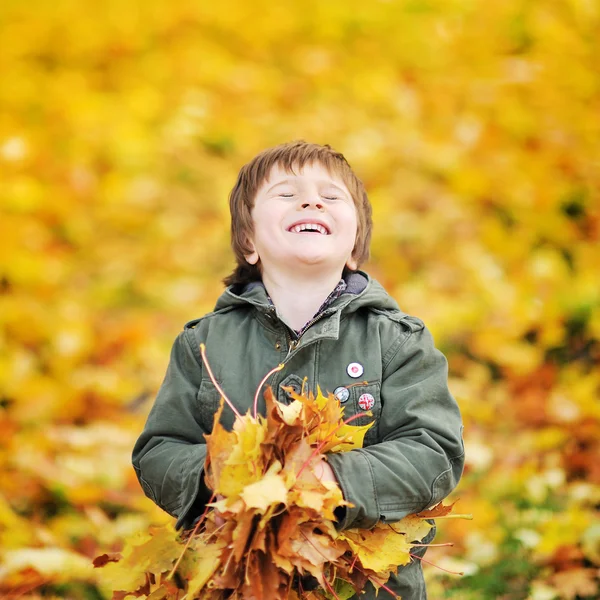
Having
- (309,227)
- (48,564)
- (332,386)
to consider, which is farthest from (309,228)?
(48,564)

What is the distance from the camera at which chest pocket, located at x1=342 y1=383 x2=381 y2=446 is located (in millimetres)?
2076

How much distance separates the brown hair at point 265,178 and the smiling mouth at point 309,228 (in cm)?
16

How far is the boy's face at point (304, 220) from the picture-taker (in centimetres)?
214

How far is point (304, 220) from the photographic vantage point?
2156 millimetres

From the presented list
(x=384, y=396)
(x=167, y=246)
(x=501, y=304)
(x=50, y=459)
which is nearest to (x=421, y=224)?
(x=501, y=304)

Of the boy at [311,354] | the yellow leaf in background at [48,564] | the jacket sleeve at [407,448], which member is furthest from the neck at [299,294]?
the yellow leaf in background at [48,564]

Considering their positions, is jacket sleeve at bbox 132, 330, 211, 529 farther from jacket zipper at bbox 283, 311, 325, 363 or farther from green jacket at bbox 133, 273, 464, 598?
jacket zipper at bbox 283, 311, 325, 363

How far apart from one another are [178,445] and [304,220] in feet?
2.11

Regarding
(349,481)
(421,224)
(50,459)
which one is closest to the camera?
(349,481)

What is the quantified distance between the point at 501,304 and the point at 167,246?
2.20 m

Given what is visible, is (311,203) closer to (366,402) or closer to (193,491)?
(366,402)

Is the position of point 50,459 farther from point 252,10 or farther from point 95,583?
point 252,10

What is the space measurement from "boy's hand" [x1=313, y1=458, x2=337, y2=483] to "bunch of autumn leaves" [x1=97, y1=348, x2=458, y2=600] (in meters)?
0.02

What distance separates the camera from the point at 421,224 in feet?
18.2
